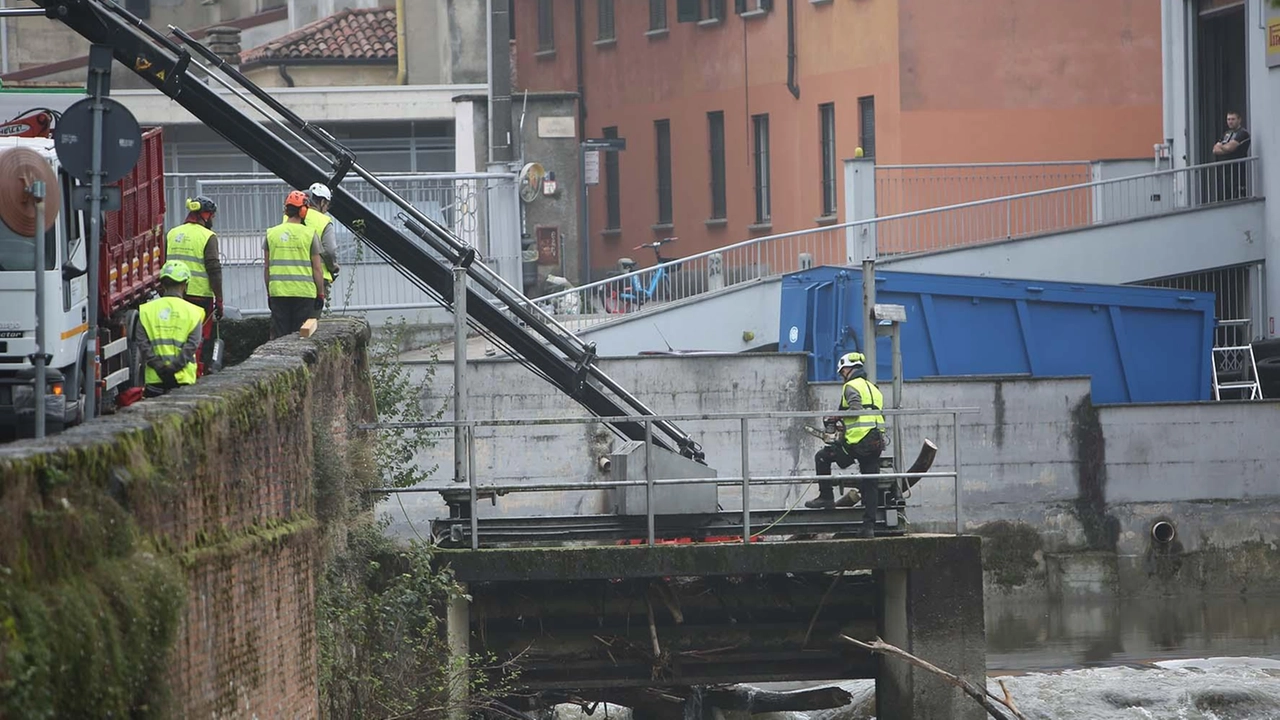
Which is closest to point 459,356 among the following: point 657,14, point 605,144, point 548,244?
point 605,144

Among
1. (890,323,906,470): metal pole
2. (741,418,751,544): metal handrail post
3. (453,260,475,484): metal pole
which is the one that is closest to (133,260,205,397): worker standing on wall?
(453,260,475,484): metal pole

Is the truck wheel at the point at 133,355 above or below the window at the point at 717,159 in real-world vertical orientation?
below

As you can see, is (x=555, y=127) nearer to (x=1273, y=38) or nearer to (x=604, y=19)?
(x=604, y=19)

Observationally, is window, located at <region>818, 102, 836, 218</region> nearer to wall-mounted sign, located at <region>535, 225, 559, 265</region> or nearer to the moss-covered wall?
wall-mounted sign, located at <region>535, 225, 559, 265</region>

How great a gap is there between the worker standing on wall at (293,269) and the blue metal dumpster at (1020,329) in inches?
388

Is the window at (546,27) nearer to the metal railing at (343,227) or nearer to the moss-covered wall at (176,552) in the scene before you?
the metal railing at (343,227)

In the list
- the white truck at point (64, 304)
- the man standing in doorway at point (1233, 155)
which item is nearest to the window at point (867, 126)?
the man standing in doorway at point (1233, 155)

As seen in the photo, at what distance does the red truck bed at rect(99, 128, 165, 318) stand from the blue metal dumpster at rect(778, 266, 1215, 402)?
9.18m

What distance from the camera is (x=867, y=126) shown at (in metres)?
34.5

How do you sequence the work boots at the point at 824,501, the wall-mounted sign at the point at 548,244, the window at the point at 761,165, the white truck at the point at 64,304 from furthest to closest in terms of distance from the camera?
the window at the point at 761,165 < the wall-mounted sign at the point at 548,244 < the work boots at the point at 824,501 < the white truck at the point at 64,304

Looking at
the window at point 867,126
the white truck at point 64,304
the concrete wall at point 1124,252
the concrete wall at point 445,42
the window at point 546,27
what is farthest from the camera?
the window at point 546,27

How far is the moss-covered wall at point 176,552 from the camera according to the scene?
551cm

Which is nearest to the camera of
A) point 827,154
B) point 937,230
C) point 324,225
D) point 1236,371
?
point 324,225

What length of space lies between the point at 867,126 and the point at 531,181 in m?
6.10
